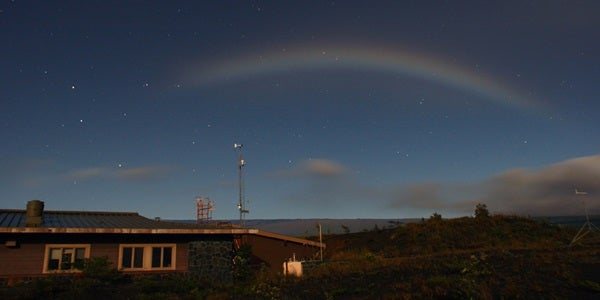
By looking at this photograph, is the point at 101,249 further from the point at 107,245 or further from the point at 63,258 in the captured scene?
the point at 63,258

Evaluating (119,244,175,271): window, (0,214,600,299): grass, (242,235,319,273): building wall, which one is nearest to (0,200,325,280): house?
(119,244,175,271): window

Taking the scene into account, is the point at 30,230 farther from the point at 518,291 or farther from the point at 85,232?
the point at 518,291

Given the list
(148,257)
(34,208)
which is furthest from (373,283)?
(34,208)

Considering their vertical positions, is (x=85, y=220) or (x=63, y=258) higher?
(x=85, y=220)

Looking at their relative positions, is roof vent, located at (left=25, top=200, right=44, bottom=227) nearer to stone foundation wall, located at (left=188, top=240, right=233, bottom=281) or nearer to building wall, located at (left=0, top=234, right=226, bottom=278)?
building wall, located at (left=0, top=234, right=226, bottom=278)

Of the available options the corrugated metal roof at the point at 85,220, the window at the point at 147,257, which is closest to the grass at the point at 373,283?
the window at the point at 147,257

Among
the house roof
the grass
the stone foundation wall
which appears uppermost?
the house roof
